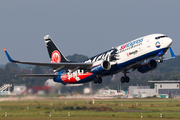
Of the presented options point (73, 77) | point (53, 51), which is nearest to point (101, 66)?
point (73, 77)

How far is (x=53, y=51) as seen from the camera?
199 feet

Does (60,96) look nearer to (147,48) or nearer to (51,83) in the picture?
(51,83)

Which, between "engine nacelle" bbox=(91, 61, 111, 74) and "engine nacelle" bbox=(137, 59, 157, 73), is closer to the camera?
"engine nacelle" bbox=(91, 61, 111, 74)

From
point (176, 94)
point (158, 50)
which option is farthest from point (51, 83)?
point (176, 94)

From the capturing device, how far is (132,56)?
4444 centimetres

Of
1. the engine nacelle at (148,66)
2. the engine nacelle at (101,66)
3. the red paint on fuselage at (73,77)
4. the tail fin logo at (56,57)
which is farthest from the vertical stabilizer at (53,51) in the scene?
the engine nacelle at (148,66)

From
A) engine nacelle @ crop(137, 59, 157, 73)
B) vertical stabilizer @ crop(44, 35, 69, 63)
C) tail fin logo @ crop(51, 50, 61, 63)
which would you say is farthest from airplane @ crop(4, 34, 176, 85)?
vertical stabilizer @ crop(44, 35, 69, 63)

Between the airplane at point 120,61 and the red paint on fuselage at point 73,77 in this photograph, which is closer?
the airplane at point 120,61

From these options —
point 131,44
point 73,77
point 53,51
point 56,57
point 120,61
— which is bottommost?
point 73,77

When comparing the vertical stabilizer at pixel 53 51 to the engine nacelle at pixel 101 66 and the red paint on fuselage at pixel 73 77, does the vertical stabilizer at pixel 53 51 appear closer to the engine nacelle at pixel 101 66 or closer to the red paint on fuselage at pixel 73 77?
the red paint on fuselage at pixel 73 77

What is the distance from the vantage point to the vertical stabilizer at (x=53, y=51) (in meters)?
59.6

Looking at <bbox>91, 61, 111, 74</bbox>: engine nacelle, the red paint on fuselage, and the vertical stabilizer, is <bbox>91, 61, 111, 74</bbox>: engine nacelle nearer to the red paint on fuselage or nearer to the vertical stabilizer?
the red paint on fuselage

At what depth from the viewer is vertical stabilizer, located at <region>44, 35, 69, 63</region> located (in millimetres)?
59559

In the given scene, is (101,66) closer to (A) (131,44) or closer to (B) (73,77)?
(A) (131,44)
